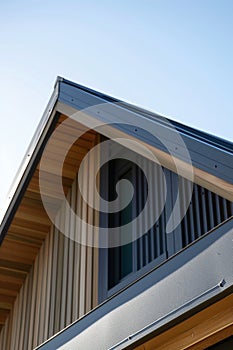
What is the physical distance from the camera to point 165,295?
127 inches

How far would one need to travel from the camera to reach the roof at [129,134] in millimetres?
3070

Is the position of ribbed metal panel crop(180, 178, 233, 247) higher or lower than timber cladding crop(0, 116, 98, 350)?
lower

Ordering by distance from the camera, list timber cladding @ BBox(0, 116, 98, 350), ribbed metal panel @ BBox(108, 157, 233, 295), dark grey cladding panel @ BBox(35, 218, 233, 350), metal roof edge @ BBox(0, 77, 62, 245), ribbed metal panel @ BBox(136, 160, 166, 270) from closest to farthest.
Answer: dark grey cladding panel @ BBox(35, 218, 233, 350)
ribbed metal panel @ BBox(108, 157, 233, 295)
ribbed metal panel @ BBox(136, 160, 166, 270)
timber cladding @ BBox(0, 116, 98, 350)
metal roof edge @ BBox(0, 77, 62, 245)

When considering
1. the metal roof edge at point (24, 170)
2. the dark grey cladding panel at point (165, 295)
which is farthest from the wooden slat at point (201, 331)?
the metal roof edge at point (24, 170)

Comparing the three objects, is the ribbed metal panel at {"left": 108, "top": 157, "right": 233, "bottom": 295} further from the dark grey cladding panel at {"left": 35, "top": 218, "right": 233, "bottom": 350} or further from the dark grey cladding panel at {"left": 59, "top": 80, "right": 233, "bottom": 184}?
the dark grey cladding panel at {"left": 35, "top": 218, "right": 233, "bottom": 350}

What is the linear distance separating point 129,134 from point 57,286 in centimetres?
236

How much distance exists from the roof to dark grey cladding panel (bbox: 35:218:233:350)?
28 centimetres

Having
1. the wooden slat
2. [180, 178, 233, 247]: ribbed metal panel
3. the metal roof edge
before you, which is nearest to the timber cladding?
the metal roof edge

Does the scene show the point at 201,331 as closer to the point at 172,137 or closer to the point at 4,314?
the point at 172,137

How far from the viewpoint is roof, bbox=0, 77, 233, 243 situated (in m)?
3.07

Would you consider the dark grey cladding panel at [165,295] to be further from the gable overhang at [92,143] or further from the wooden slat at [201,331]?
the gable overhang at [92,143]

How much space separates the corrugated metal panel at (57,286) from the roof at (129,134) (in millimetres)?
479

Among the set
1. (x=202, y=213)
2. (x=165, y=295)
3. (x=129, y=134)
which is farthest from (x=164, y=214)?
(x=165, y=295)

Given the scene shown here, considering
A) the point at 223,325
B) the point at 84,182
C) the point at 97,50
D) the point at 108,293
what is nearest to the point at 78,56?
the point at 97,50
